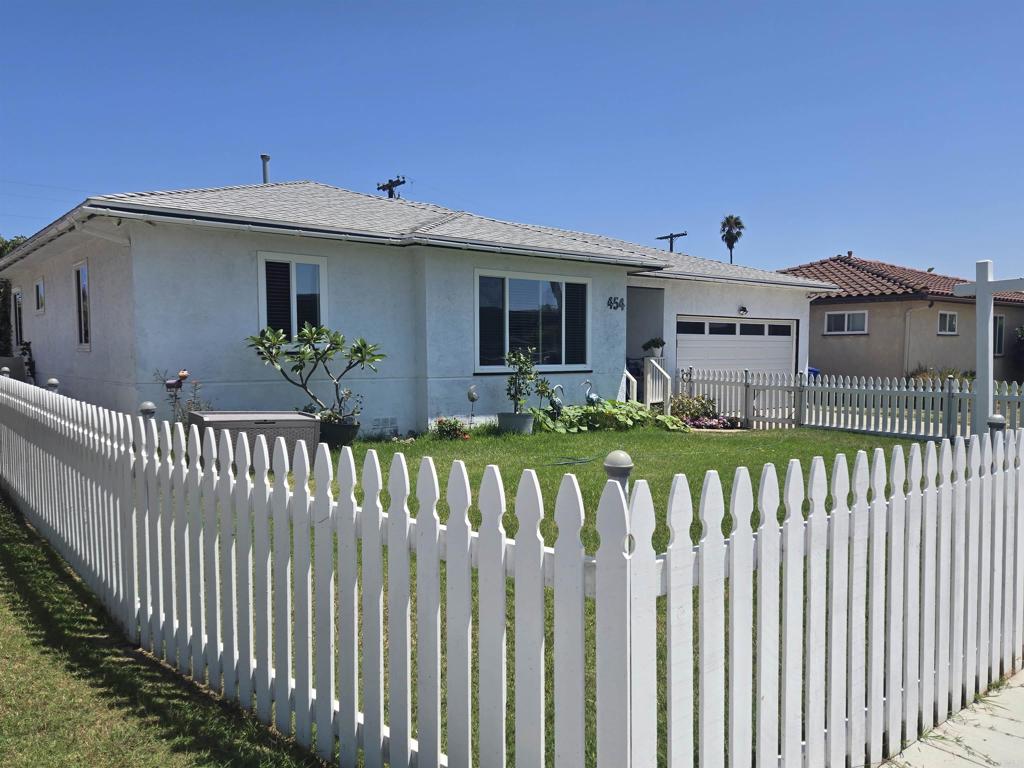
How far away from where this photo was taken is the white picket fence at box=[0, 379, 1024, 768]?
196 centimetres

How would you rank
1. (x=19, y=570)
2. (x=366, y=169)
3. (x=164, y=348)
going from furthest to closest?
(x=366, y=169) → (x=164, y=348) → (x=19, y=570)

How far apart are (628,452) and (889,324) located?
1482cm

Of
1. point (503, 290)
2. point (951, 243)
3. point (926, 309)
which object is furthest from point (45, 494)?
point (951, 243)

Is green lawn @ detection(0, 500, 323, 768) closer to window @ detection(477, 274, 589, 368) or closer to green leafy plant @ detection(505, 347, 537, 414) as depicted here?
green leafy plant @ detection(505, 347, 537, 414)

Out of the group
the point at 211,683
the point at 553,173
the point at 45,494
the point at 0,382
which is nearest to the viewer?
the point at 211,683

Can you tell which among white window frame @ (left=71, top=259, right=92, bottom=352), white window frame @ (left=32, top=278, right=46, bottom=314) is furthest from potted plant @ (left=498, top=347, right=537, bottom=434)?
white window frame @ (left=32, top=278, right=46, bottom=314)

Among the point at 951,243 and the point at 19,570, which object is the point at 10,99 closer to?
the point at 19,570

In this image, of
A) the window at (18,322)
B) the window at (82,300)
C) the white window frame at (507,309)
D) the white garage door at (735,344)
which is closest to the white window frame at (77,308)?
the window at (82,300)

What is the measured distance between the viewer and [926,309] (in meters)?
21.5

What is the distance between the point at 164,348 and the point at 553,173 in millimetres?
13653

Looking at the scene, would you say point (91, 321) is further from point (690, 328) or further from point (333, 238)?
point (690, 328)

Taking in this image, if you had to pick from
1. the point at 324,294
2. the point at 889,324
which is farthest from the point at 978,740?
the point at 889,324

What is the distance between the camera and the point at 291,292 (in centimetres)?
1115

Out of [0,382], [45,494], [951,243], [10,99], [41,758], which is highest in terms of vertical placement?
[10,99]
